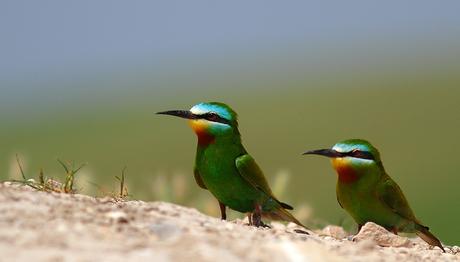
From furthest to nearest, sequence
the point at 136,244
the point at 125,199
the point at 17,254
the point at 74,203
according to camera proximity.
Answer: the point at 125,199 < the point at 74,203 < the point at 136,244 < the point at 17,254

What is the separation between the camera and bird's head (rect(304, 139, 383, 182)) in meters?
5.16

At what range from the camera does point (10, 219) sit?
3734 millimetres

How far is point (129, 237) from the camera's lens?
367 centimetres

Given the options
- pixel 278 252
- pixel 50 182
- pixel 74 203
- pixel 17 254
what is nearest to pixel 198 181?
pixel 50 182

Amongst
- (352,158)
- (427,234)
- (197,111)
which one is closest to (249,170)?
(197,111)

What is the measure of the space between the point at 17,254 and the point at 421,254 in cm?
231

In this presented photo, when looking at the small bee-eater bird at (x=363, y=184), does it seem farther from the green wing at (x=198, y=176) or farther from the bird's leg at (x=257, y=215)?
the green wing at (x=198, y=176)

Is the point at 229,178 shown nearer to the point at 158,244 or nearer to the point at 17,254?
the point at 158,244

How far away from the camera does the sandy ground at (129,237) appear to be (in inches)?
134

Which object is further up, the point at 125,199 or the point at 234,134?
the point at 234,134

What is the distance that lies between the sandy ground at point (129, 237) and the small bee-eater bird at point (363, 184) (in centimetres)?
68

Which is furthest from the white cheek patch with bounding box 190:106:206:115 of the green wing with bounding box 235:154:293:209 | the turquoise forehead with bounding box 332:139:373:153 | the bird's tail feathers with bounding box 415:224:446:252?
the bird's tail feathers with bounding box 415:224:446:252

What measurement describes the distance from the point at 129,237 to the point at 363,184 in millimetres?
1870

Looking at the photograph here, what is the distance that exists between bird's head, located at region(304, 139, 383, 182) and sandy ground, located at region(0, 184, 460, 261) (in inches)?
28.5
